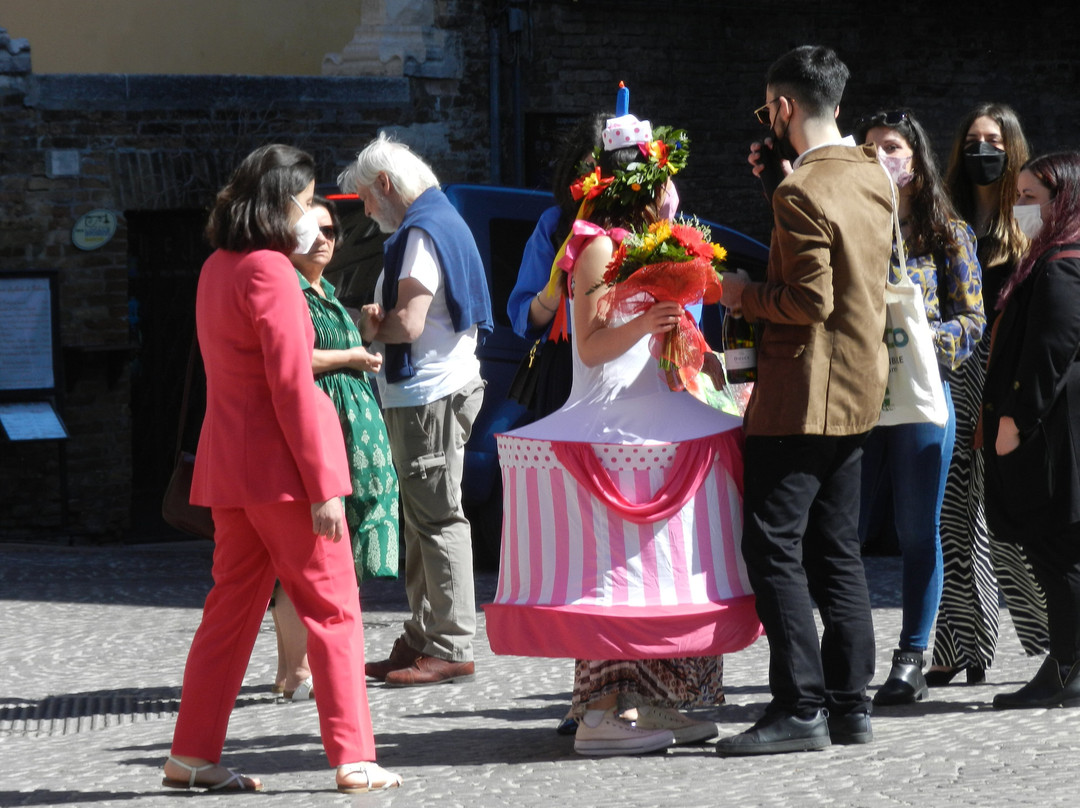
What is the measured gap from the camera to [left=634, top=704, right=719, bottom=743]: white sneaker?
4703mm

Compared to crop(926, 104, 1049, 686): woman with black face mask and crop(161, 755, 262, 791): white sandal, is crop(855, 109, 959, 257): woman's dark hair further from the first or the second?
crop(161, 755, 262, 791): white sandal

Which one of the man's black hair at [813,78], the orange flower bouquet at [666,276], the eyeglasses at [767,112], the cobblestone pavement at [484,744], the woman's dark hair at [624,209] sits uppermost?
the man's black hair at [813,78]

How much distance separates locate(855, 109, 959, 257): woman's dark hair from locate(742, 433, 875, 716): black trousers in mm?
991

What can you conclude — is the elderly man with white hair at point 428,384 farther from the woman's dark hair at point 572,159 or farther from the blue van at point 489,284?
the blue van at point 489,284

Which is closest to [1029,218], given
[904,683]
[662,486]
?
[904,683]

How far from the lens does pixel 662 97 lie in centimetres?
1250

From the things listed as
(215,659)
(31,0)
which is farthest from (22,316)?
(215,659)

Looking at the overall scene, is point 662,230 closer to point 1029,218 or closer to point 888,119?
point 888,119

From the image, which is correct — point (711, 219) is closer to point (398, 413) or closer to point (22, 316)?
point (22, 316)

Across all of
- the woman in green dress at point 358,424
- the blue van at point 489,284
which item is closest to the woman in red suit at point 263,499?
the woman in green dress at point 358,424

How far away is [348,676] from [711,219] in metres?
8.88

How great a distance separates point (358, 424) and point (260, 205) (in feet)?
4.02

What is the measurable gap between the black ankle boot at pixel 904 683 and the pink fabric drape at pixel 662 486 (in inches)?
46.4

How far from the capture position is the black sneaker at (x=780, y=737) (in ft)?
14.9
